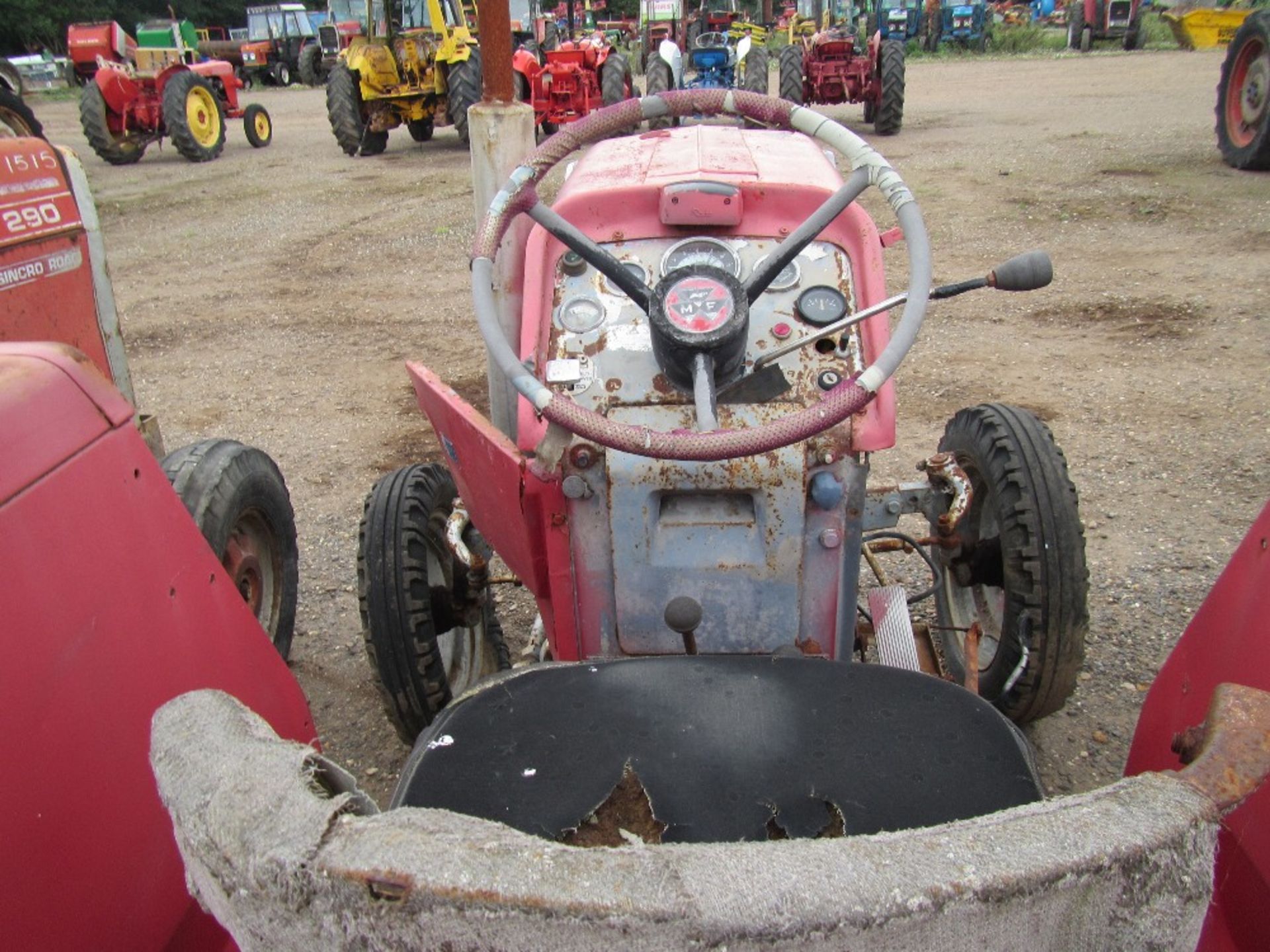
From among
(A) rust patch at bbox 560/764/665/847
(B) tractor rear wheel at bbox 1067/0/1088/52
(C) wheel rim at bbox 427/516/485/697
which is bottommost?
(C) wheel rim at bbox 427/516/485/697

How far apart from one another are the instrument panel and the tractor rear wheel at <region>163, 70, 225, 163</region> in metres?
12.2

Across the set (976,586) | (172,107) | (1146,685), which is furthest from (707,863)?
(172,107)

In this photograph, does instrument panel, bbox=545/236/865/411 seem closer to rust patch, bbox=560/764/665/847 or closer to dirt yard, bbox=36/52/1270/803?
rust patch, bbox=560/764/665/847

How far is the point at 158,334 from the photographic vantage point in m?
6.08

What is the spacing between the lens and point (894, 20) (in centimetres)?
1955

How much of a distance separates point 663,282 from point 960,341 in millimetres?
3783

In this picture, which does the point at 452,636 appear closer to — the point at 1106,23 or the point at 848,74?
the point at 848,74

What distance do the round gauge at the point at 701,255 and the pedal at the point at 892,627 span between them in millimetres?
887

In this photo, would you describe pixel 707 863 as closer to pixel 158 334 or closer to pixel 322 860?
pixel 322 860

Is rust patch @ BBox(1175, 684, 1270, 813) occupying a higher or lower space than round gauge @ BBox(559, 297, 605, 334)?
lower

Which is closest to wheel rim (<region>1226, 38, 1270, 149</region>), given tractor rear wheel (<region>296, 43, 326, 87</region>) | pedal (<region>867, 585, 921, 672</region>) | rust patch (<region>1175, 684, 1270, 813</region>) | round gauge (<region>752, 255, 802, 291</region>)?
pedal (<region>867, 585, 921, 672</region>)

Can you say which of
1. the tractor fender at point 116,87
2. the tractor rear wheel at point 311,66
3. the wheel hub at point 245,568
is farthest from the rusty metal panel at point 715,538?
the tractor rear wheel at point 311,66

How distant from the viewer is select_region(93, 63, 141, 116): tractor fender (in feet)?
39.8

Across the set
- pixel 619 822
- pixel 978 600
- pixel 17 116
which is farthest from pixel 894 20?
pixel 619 822
